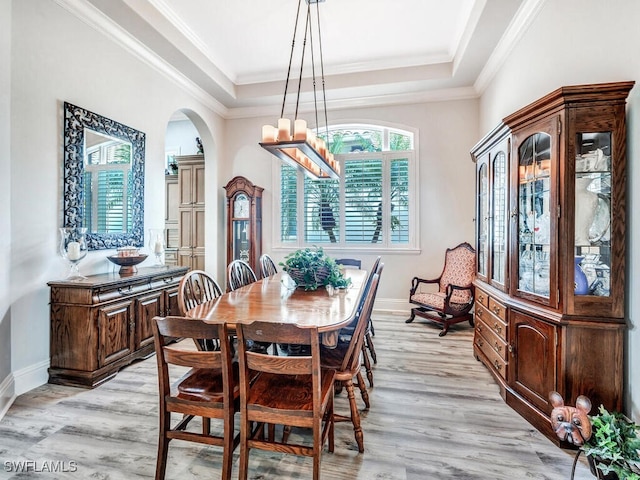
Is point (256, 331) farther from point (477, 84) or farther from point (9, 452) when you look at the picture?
point (477, 84)

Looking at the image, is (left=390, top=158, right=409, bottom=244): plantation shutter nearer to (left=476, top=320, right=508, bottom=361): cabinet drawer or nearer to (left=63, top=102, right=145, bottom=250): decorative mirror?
(left=476, top=320, right=508, bottom=361): cabinet drawer

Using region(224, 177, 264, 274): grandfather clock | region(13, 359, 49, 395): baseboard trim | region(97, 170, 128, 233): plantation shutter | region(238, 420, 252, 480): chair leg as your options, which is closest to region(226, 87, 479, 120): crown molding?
region(224, 177, 264, 274): grandfather clock

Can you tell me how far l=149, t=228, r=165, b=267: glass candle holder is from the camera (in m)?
3.83

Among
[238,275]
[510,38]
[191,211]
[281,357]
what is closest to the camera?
[281,357]

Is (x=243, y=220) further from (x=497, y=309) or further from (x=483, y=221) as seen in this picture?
(x=497, y=309)

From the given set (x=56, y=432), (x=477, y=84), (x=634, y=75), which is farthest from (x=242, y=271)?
(x=477, y=84)

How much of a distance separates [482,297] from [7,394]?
3910 mm

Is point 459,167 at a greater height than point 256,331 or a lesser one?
greater

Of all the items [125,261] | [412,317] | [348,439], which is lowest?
[348,439]

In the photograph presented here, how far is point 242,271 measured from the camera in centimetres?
328

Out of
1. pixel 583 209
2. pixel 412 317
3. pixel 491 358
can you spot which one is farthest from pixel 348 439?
pixel 412 317

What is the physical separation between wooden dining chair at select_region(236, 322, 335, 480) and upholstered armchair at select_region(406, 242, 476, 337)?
2.93 m

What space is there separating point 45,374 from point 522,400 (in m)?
3.69

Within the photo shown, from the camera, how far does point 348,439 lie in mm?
2018
